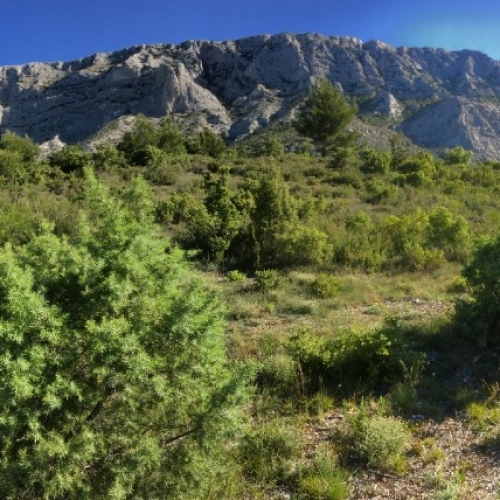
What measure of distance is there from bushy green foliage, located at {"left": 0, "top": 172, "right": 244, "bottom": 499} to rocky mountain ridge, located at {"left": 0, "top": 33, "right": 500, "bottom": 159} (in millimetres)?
71844

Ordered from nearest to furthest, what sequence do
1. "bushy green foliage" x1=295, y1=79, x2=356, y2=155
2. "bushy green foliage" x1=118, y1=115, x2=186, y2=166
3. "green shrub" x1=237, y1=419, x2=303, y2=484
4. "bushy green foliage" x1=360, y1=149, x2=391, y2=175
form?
1. "green shrub" x1=237, y1=419, x2=303, y2=484
2. "bushy green foliage" x1=360, y1=149, x2=391, y2=175
3. "bushy green foliage" x1=118, y1=115, x2=186, y2=166
4. "bushy green foliage" x1=295, y1=79, x2=356, y2=155

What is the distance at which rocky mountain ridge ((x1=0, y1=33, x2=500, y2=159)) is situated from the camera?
77375 mm

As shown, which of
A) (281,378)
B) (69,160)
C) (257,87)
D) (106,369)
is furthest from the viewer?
(257,87)

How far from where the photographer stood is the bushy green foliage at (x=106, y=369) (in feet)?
7.22

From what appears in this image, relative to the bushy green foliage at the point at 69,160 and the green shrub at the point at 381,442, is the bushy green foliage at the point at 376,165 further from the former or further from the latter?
the green shrub at the point at 381,442

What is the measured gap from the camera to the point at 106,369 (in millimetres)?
2334

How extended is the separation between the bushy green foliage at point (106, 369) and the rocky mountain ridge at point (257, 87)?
236 ft

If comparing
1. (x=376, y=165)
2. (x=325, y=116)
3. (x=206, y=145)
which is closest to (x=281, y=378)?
(x=376, y=165)

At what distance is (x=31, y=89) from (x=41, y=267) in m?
119

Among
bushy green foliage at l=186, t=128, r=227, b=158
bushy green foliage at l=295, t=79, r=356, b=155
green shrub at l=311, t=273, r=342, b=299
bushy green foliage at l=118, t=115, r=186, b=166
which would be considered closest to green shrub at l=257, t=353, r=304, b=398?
green shrub at l=311, t=273, r=342, b=299

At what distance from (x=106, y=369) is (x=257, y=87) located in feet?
300

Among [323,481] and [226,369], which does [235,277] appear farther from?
[323,481]

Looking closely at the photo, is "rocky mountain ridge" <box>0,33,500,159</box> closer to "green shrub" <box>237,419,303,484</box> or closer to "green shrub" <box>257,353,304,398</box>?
"green shrub" <box>257,353,304,398</box>

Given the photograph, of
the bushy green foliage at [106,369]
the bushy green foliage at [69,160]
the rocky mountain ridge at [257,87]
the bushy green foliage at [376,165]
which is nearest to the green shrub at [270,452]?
the bushy green foliage at [106,369]
